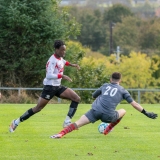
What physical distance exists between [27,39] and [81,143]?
21576mm

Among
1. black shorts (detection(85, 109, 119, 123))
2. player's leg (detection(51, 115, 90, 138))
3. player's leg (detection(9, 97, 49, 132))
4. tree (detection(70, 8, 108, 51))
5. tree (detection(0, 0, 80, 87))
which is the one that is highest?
black shorts (detection(85, 109, 119, 123))

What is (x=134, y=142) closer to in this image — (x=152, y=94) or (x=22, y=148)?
(x=22, y=148)

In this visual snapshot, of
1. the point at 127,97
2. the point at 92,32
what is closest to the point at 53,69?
the point at 127,97

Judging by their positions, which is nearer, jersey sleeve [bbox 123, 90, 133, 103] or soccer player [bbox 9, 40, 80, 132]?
jersey sleeve [bbox 123, 90, 133, 103]

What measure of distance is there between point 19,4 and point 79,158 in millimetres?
23386

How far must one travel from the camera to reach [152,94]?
244 feet

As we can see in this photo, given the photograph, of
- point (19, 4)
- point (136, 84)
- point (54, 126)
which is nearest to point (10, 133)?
point (54, 126)

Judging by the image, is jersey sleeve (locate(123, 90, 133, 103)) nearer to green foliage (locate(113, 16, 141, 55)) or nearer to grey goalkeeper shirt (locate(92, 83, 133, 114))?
grey goalkeeper shirt (locate(92, 83, 133, 114))

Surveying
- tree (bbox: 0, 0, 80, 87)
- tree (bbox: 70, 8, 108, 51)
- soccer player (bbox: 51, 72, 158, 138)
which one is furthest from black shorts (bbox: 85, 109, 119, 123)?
tree (bbox: 70, 8, 108, 51)

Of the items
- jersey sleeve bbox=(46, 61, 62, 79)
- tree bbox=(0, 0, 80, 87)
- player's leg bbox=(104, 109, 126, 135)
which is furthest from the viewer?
tree bbox=(0, 0, 80, 87)

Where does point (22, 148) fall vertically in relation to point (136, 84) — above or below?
above

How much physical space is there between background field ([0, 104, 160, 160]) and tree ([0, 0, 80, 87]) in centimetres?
1600

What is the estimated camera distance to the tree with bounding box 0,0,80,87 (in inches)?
1359

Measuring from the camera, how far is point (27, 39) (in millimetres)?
34812
